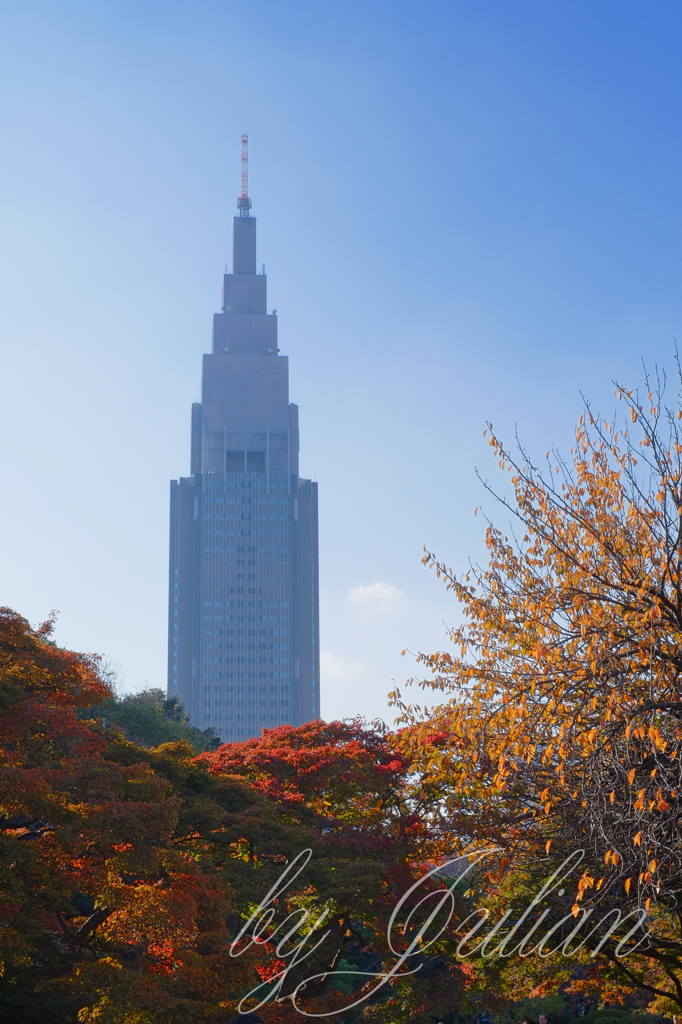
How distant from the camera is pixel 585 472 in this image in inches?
408

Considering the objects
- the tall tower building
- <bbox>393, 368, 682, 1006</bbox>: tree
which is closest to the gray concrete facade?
the tall tower building

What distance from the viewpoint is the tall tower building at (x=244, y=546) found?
131375 mm

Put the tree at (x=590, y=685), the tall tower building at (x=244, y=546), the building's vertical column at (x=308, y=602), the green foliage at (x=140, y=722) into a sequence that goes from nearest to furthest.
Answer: the tree at (x=590, y=685) < the green foliage at (x=140, y=722) < the tall tower building at (x=244, y=546) < the building's vertical column at (x=308, y=602)

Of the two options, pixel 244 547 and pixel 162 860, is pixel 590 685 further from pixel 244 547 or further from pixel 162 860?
pixel 244 547

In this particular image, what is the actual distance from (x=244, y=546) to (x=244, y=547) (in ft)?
0.45

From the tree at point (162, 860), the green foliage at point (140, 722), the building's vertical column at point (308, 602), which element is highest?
the building's vertical column at point (308, 602)

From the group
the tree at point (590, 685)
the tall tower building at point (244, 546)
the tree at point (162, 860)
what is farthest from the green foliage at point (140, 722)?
the tall tower building at point (244, 546)

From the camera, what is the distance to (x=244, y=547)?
13488cm

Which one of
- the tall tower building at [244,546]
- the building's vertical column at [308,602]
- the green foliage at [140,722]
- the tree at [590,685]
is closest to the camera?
the tree at [590,685]

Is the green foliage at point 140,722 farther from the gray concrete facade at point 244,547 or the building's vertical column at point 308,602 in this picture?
the building's vertical column at point 308,602

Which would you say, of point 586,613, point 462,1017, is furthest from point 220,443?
point 586,613

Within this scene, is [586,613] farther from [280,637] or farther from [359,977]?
[280,637]

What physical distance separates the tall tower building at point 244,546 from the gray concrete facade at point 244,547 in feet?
0.46

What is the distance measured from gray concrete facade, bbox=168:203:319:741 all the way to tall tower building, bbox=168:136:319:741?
140 millimetres
